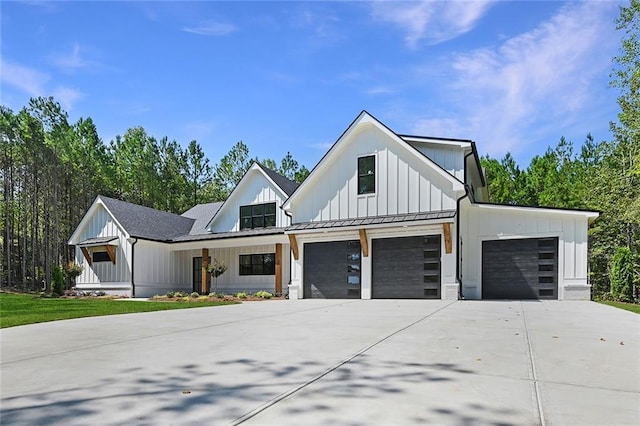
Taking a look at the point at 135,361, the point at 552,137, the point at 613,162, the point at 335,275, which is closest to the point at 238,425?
the point at 135,361

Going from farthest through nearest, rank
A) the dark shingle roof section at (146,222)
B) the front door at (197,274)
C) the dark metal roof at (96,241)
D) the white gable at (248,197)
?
the front door at (197,274) → the dark shingle roof section at (146,222) → the dark metal roof at (96,241) → the white gable at (248,197)

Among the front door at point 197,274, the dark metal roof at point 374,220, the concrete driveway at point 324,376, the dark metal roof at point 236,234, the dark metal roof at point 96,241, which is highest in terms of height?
the dark metal roof at point 374,220

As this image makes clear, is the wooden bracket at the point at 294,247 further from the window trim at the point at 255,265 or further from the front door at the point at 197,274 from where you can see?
the front door at the point at 197,274

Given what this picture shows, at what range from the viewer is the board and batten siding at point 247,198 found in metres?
21.6

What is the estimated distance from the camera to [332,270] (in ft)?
55.1

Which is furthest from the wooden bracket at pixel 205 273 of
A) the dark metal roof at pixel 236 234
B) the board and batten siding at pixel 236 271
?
the dark metal roof at pixel 236 234

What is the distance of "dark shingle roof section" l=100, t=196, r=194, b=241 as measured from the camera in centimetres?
2222

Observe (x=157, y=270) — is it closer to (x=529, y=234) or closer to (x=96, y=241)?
(x=96, y=241)

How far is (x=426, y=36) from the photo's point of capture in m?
12.1

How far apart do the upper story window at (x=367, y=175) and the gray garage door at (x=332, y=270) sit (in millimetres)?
2041

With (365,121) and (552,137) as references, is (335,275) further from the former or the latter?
(552,137)

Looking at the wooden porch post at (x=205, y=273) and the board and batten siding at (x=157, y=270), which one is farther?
the board and batten siding at (x=157, y=270)

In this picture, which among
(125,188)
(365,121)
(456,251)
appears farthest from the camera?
(125,188)

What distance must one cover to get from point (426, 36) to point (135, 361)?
11.1m
